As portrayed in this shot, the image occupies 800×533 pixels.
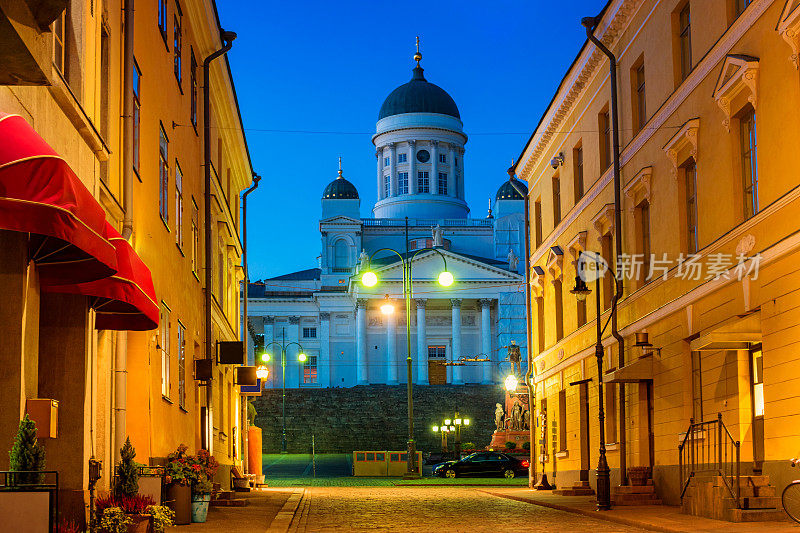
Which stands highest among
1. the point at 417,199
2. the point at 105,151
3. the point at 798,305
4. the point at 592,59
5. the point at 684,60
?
the point at 417,199

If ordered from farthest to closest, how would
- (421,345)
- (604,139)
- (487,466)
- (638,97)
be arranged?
(421,345)
(487,466)
(604,139)
(638,97)

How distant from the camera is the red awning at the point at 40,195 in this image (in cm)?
972

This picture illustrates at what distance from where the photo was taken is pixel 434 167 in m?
118

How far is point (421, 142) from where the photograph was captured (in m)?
119

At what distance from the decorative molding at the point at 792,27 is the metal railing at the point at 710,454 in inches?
232

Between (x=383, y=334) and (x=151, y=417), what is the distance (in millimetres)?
87637

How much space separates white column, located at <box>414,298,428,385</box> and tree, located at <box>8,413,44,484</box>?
92482 millimetres

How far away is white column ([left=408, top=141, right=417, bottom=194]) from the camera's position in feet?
387

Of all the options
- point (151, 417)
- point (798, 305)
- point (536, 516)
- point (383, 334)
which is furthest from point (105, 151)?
point (383, 334)

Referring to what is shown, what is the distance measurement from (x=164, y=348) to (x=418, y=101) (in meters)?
99.6

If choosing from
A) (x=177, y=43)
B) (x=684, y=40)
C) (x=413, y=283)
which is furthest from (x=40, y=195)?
(x=413, y=283)

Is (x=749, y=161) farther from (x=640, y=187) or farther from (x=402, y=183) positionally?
(x=402, y=183)

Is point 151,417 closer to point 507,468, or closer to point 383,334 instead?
point 507,468

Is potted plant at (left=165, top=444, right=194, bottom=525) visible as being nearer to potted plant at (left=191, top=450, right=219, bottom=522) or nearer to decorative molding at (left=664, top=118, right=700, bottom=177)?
potted plant at (left=191, top=450, right=219, bottom=522)
